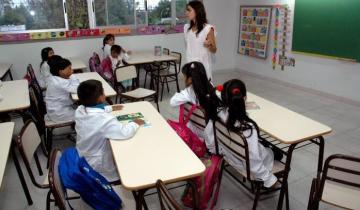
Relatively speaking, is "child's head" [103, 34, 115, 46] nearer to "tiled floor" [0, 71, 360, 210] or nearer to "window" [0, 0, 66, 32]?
"window" [0, 0, 66, 32]

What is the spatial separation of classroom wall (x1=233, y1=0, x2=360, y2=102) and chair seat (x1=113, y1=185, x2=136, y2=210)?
162 inches

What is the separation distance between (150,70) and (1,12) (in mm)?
2672

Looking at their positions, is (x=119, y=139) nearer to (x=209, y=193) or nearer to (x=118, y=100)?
(x=209, y=193)

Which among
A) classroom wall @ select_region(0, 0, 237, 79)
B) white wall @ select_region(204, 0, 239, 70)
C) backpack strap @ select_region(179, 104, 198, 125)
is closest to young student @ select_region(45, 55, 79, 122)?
backpack strap @ select_region(179, 104, 198, 125)

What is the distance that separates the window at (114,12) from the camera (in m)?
5.45

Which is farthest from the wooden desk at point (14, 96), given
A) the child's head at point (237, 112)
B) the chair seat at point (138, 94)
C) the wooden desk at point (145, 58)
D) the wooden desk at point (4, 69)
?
the child's head at point (237, 112)

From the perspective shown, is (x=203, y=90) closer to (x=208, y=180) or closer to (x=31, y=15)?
(x=208, y=180)

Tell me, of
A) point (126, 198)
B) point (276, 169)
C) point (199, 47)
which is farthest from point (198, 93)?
point (199, 47)

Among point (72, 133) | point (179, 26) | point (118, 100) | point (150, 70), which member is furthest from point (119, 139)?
point (179, 26)

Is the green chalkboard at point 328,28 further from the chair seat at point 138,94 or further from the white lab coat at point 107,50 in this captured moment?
the white lab coat at point 107,50

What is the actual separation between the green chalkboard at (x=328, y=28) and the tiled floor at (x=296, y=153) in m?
0.80

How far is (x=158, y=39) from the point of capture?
5973 mm

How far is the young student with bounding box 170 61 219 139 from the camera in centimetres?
212

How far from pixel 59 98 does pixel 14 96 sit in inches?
17.5
